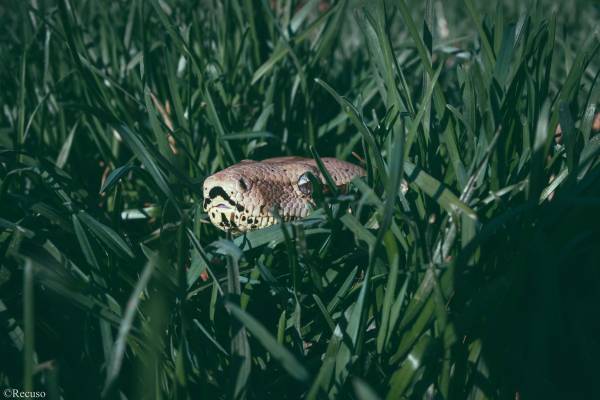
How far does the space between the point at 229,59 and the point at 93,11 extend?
151 cm

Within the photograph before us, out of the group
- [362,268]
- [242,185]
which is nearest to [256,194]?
[242,185]

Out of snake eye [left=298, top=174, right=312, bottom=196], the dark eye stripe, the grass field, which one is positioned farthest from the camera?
snake eye [left=298, top=174, right=312, bottom=196]

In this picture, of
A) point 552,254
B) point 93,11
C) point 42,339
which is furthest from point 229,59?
point 552,254

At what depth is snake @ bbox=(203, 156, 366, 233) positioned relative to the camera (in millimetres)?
1715

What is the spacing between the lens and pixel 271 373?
144cm

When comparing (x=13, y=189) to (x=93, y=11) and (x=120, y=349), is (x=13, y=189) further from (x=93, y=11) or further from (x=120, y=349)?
(x=93, y=11)

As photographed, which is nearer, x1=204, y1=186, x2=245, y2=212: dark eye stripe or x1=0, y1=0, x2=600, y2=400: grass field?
A: x1=0, y1=0, x2=600, y2=400: grass field

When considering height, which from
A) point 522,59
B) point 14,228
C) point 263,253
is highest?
point 522,59

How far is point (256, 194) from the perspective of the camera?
1.76 meters

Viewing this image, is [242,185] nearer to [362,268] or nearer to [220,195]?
[220,195]

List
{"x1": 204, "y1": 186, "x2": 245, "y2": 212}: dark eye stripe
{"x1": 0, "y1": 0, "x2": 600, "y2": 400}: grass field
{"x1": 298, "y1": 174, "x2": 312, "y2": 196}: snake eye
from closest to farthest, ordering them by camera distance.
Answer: {"x1": 0, "y1": 0, "x2": 600, "y2": 400}: grass field
{"x1": 204, "y1": 186, "x2": 245, "y2": 212}: dark eye stripe
{"x1": 298, "y1": 174, "x2": 312, "y2": 196}: snake eye

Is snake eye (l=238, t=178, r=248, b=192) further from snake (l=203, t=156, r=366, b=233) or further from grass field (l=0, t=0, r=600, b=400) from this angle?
grass field (l=0, t=0, r=600, b=400)

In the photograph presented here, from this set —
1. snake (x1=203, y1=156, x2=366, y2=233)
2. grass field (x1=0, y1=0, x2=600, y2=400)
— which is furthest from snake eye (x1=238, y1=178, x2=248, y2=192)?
grass field (x1=0, y1=0, x2=600, y2=400)

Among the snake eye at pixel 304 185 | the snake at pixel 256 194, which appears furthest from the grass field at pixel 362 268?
the snake eye at pixel 304 185
